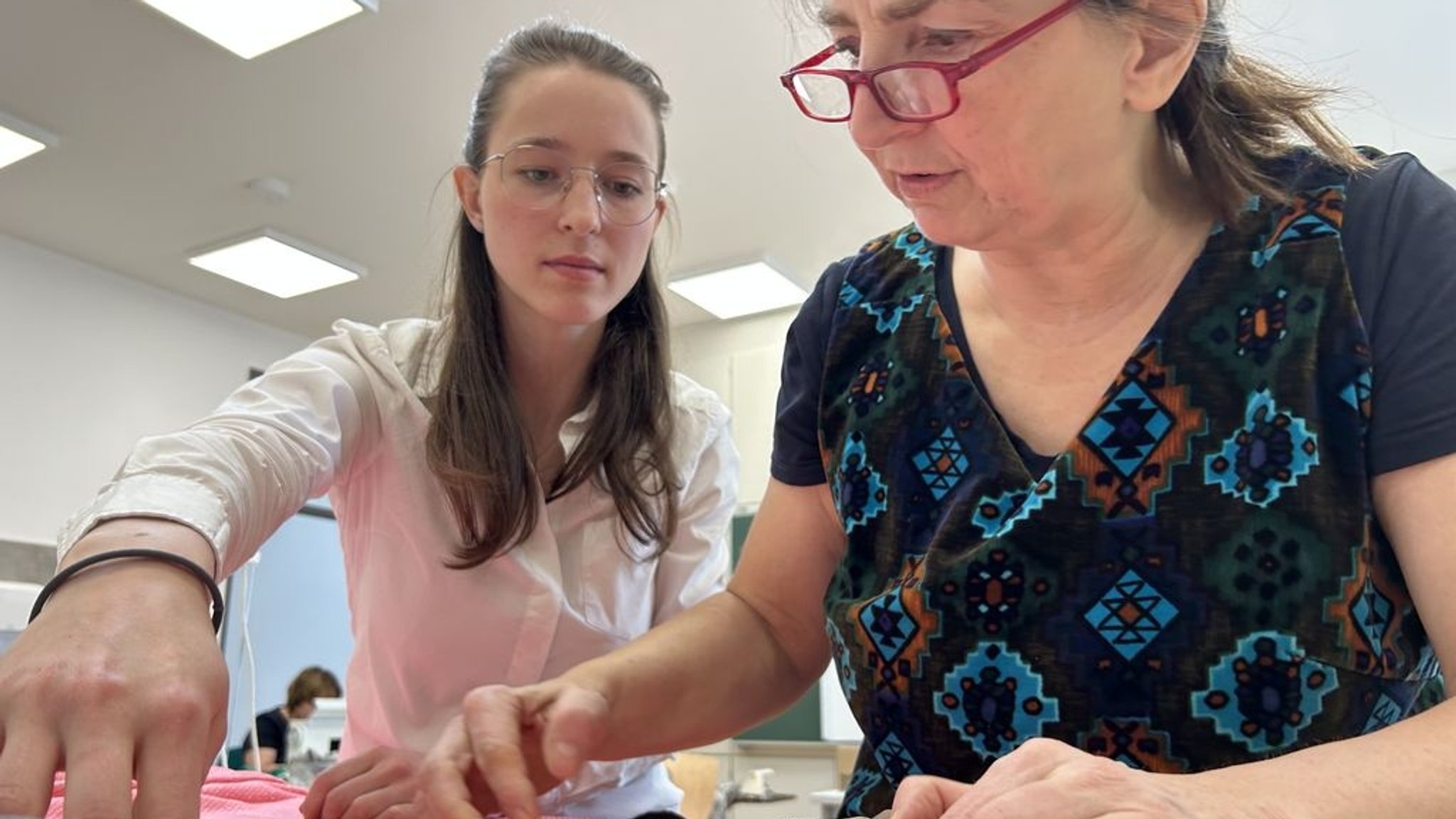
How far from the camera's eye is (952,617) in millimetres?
837

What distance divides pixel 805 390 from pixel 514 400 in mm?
549

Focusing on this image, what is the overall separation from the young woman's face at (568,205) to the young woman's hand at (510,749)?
2.13 feet

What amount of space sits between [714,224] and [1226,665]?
4.76 m

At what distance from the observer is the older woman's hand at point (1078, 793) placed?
0.49 m

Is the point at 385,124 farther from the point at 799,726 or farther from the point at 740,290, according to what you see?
the point at 799,726

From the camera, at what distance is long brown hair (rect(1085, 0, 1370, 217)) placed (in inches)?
33.9

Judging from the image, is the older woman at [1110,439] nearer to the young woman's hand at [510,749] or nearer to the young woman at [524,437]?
the young woman's hand at [510,749]

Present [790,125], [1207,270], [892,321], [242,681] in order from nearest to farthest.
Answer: [1207,270], [892,321], [790,125], [242,681]

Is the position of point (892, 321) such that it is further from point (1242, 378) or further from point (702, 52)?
point (702, 52)

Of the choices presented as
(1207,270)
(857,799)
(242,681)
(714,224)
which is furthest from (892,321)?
(242,681)

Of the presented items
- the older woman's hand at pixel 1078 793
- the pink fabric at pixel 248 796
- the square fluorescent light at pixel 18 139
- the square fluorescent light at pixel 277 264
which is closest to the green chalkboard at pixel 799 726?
the square fluorescent light at pixel 277 264

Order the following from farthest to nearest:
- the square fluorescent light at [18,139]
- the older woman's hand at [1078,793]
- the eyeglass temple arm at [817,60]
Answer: the square fluorescent light at [18,139] < the eyeglass temple arm at [817,60] < the older woman's hand at [1078,793]

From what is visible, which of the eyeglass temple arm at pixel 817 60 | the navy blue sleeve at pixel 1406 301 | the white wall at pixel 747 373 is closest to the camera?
the navy blue sleeve at pixel 1406 301

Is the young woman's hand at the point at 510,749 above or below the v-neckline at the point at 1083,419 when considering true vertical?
below
